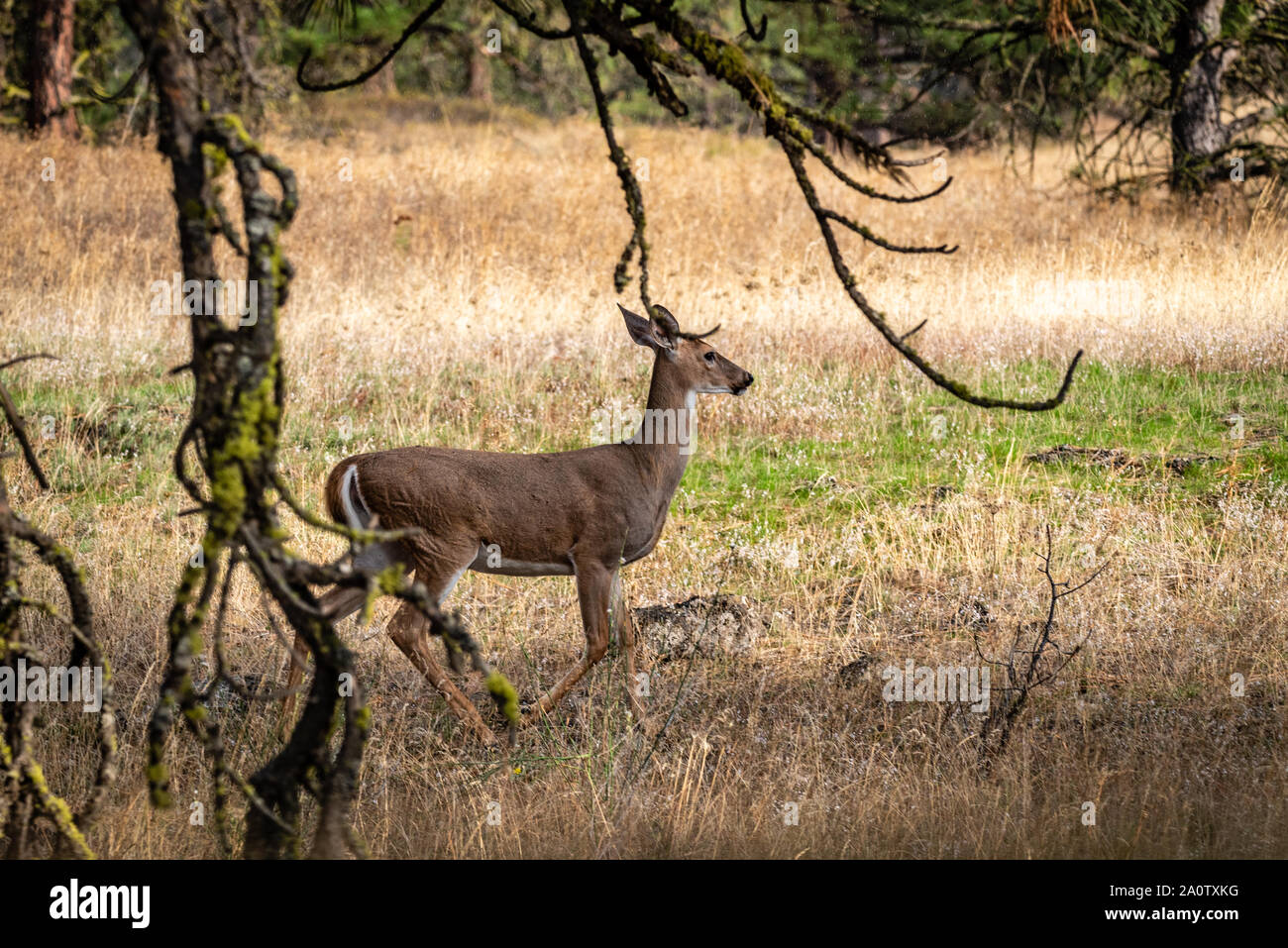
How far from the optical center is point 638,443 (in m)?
5.75

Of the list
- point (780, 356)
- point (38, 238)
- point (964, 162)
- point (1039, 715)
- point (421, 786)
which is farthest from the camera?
point (964, 162)

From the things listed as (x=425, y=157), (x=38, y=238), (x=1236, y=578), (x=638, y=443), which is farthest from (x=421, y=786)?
(x=425, y=157)

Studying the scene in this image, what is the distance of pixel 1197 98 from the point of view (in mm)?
16078

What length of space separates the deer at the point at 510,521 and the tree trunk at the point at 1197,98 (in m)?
12.4

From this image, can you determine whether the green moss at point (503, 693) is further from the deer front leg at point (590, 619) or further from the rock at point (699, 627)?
the rock at point (699, 627)

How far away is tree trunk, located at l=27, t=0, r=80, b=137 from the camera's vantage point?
57.7ft

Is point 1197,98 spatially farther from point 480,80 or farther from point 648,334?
point 480,80

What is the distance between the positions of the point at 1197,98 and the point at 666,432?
1299 cm

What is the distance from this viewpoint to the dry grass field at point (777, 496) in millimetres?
4387

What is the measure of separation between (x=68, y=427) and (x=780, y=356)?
17.3 ft

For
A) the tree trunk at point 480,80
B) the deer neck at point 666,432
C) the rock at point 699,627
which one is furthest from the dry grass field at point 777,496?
the tree trunk at point 480,80

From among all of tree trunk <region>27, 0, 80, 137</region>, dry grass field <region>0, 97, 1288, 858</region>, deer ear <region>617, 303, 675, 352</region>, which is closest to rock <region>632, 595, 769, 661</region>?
dry grass field <region>0, 97, 1288, 858</region>
